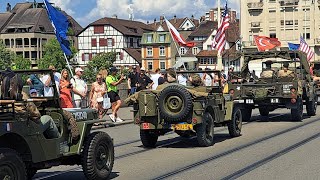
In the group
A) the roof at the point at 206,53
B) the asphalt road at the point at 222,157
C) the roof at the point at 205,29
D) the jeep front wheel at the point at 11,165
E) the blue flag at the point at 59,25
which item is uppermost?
the roof at the point at 205,29

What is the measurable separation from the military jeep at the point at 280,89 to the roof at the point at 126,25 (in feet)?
291

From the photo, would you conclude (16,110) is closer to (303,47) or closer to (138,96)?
(138,96)

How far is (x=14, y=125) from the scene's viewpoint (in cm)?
790

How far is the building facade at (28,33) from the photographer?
120 m

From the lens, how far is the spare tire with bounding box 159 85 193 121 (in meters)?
13.4

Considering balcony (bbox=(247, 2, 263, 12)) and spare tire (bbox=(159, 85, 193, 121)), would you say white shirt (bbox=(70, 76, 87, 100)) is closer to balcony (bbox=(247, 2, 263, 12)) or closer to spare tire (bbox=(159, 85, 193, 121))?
spare tire (bbox=(159, 85, 193, 121))

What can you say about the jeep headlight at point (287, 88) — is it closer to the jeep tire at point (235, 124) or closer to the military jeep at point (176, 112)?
the jeep tire at point (235, 124)

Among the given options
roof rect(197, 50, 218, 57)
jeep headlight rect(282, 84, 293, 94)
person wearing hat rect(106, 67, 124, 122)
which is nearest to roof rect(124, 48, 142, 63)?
roof rect(197, 50, 218, 57)

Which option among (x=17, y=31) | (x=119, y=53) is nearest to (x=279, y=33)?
(x=119, y=53)

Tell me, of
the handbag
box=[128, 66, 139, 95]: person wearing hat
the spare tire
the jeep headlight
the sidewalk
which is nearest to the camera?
the spare tire

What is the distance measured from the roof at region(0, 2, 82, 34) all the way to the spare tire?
349 feet

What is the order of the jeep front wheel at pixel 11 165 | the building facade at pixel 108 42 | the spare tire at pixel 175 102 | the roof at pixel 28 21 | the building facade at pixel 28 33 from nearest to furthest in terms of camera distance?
the jeep front wheel at pixel 11 165, the spare tire at pixel 175 102, the building facade at pixel 108 42, the building facade at pixel 28 33, the roof at pixel 28 21

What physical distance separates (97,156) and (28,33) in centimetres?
11313

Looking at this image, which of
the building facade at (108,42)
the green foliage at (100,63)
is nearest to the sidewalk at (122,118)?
the green foliage at (100,63)
